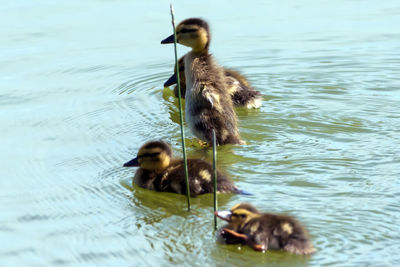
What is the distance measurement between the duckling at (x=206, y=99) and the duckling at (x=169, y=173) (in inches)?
24.7

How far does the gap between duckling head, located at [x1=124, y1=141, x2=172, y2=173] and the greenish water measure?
16 centimetres

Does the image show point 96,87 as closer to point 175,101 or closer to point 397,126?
point 175,101

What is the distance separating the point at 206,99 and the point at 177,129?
1.81 feet

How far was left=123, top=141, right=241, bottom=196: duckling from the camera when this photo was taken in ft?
15.0

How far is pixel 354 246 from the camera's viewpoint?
3764 millimetres

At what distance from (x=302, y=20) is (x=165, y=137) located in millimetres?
3598

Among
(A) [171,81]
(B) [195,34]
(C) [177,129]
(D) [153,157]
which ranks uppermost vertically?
(B) [195,34]

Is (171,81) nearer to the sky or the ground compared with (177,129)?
nearer to the sky

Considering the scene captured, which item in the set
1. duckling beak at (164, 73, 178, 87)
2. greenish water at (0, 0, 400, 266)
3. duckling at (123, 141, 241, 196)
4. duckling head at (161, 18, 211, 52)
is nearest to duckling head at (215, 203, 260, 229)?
greenish water at (0, 0, 400, 266)

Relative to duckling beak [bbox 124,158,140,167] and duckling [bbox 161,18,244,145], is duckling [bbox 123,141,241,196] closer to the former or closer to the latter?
duckling beak [bbox 124,158,140,167]

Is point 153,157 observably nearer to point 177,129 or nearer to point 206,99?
point 206,99

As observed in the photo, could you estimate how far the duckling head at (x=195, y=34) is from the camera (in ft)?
19.2

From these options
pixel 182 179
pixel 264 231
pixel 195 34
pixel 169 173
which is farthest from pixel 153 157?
pixel 195 34

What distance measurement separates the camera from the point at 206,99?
551 cm
